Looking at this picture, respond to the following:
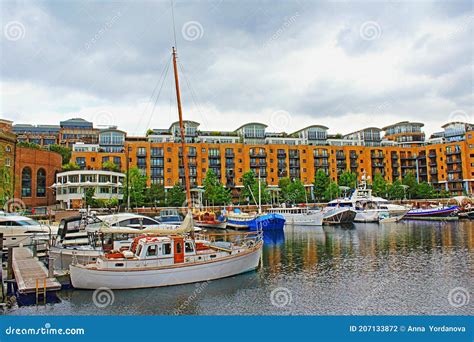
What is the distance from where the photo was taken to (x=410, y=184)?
85.7m

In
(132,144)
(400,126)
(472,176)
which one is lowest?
(472,176)

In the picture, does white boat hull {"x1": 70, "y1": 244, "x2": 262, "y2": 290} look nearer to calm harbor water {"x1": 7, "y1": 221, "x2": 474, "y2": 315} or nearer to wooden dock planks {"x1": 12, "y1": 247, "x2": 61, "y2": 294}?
calm harbor water {"x1": 7, "y1": 221, "x2": 474, "y2": 315}

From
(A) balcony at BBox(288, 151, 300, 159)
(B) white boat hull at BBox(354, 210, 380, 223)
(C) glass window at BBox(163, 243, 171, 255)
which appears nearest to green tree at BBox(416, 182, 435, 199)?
(A) balcony at BBox(288, 151, 300, 159)

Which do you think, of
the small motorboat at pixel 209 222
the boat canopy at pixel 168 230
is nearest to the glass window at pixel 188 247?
the boat canopy at pixel 168 230

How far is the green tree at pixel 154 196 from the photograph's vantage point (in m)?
66.8

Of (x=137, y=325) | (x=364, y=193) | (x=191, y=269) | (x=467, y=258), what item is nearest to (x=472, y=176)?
(x=364, y=193)

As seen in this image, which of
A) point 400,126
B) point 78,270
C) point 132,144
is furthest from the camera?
point 400,126

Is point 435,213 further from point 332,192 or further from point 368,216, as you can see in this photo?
point 332,192

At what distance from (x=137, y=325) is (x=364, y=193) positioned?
54561 millimetres

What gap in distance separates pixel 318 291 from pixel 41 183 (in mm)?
49907

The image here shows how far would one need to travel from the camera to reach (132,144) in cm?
7894

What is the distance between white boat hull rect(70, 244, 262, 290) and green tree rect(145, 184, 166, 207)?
48.5m

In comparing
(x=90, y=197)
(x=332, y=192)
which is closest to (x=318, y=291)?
(x=90, y=197)

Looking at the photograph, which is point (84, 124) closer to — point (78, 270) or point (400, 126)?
point (400, 126)
